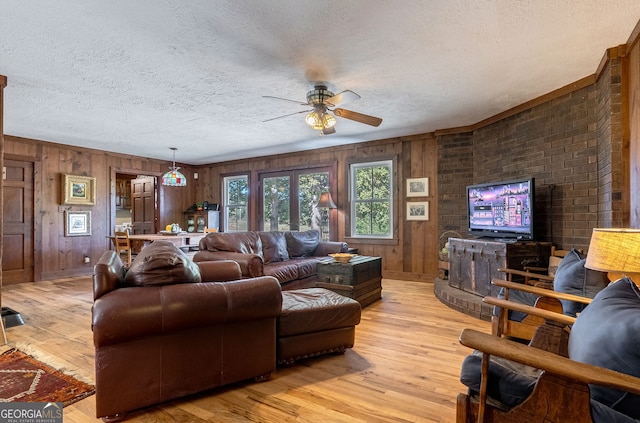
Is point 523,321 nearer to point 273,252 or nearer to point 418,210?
point 273,252

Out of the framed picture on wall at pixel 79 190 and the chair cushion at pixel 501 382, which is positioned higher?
the framed picture on wall at pixel 79 190

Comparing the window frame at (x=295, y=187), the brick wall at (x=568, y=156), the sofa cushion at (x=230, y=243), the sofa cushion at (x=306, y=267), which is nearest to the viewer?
the brick wall at (x=568, y=156)

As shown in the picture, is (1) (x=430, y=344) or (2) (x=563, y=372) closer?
(2) (x=563, y=372)

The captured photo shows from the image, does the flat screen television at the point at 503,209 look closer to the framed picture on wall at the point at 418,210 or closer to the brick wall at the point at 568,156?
the brick wall at the point at 568,156

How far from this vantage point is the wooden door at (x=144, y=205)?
25.5 feet

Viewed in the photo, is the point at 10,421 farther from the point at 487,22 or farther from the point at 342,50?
the point at 487,22

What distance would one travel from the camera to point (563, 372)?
1.02 m

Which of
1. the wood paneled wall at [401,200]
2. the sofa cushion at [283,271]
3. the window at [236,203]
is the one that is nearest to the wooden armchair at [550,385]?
the sofa cushion at [283,271]

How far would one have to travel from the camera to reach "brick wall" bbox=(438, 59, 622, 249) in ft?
9.42

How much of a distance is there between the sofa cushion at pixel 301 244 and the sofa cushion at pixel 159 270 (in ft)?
10.1

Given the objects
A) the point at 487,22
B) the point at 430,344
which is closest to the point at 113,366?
the point at 430,344

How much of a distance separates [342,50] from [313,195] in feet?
13.8

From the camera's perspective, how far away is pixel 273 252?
4.77 meters

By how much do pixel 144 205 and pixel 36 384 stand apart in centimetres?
634
